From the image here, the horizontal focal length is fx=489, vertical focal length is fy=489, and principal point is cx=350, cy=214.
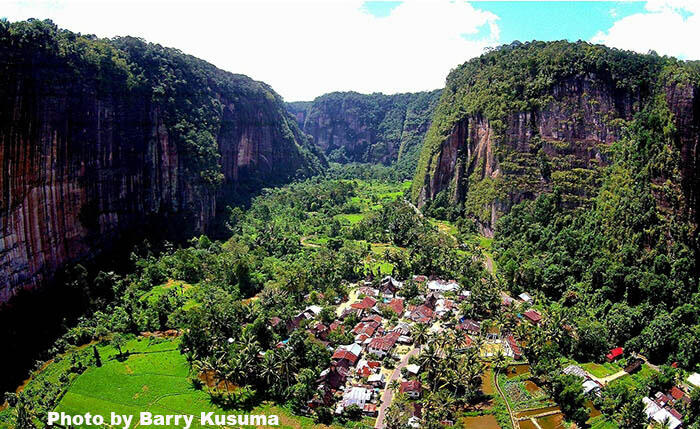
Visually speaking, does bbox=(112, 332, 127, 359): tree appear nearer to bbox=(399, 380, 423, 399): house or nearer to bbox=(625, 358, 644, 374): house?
bbox=(399, 380, 423, 399): house

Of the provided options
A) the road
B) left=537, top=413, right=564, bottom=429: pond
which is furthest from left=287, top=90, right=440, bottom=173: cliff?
left=537, top=413, right=564, bottom=429: pond

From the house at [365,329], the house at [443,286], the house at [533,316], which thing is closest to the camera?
the house at [365,329]

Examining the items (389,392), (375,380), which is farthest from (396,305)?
(389,392)

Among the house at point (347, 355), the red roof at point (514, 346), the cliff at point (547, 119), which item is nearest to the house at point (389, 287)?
the house at point (347, 355)

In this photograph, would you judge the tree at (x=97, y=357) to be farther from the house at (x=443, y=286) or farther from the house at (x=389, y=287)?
the house at (x=443, y=286)

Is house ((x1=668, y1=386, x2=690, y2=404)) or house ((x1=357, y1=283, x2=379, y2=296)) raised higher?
house ((x1=357, y1=283, x2=379, y2=296))

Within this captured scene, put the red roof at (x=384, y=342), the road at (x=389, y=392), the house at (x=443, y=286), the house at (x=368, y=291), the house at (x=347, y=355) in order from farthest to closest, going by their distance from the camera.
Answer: the house at (x=443, y=286), the house at (x=368, y=291), the red roof at (x=384, y=342), the house at (x=347, y=355), the road at (x=389, y=392)
